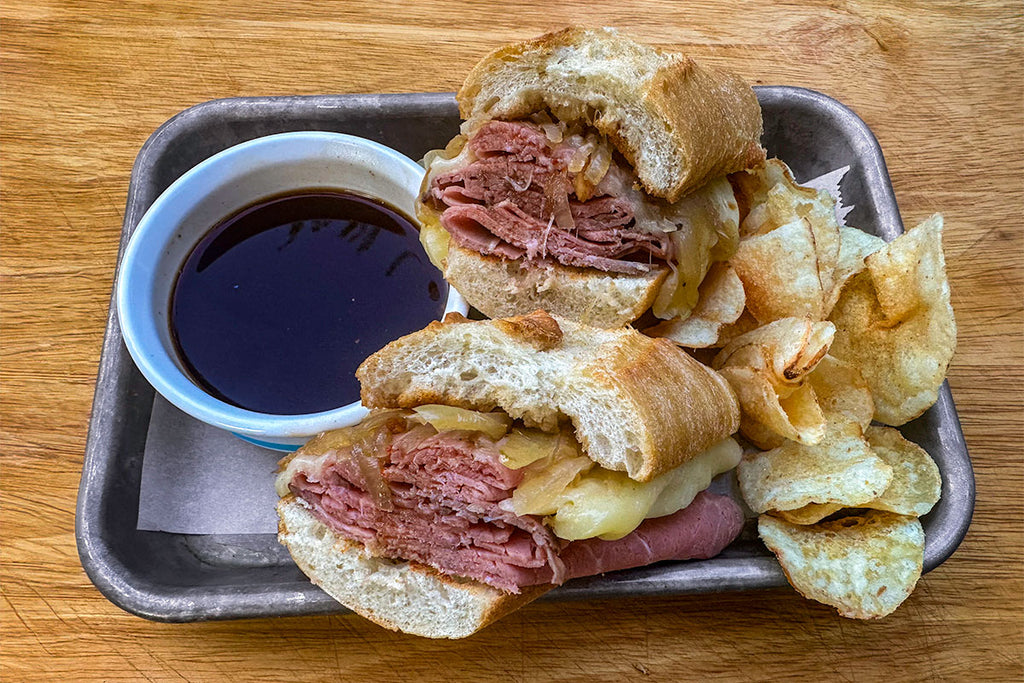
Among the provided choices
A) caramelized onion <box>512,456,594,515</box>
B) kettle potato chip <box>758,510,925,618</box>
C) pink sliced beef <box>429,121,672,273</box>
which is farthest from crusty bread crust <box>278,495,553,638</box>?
pink sliced beef <box>429,121,672,273</box>

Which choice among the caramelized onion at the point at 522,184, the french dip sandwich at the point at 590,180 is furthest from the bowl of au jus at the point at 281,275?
the caramelized onion at the point at 522,184

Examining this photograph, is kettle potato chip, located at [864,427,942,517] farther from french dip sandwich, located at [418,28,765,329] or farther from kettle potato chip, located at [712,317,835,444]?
french dip sandwich, located at [418,28,765,329]

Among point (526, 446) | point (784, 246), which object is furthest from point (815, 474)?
point (526, 446)

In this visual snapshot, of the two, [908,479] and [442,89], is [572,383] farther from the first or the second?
[442,89]

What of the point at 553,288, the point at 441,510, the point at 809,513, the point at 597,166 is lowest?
the point at 441,510

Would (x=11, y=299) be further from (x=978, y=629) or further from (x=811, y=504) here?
(x=978, y=629)

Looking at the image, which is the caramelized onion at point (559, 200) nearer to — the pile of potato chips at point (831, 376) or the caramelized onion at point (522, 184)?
the caramelized onion at point (522, 184)

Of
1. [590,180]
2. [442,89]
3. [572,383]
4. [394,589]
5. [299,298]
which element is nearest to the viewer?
[572,383]
